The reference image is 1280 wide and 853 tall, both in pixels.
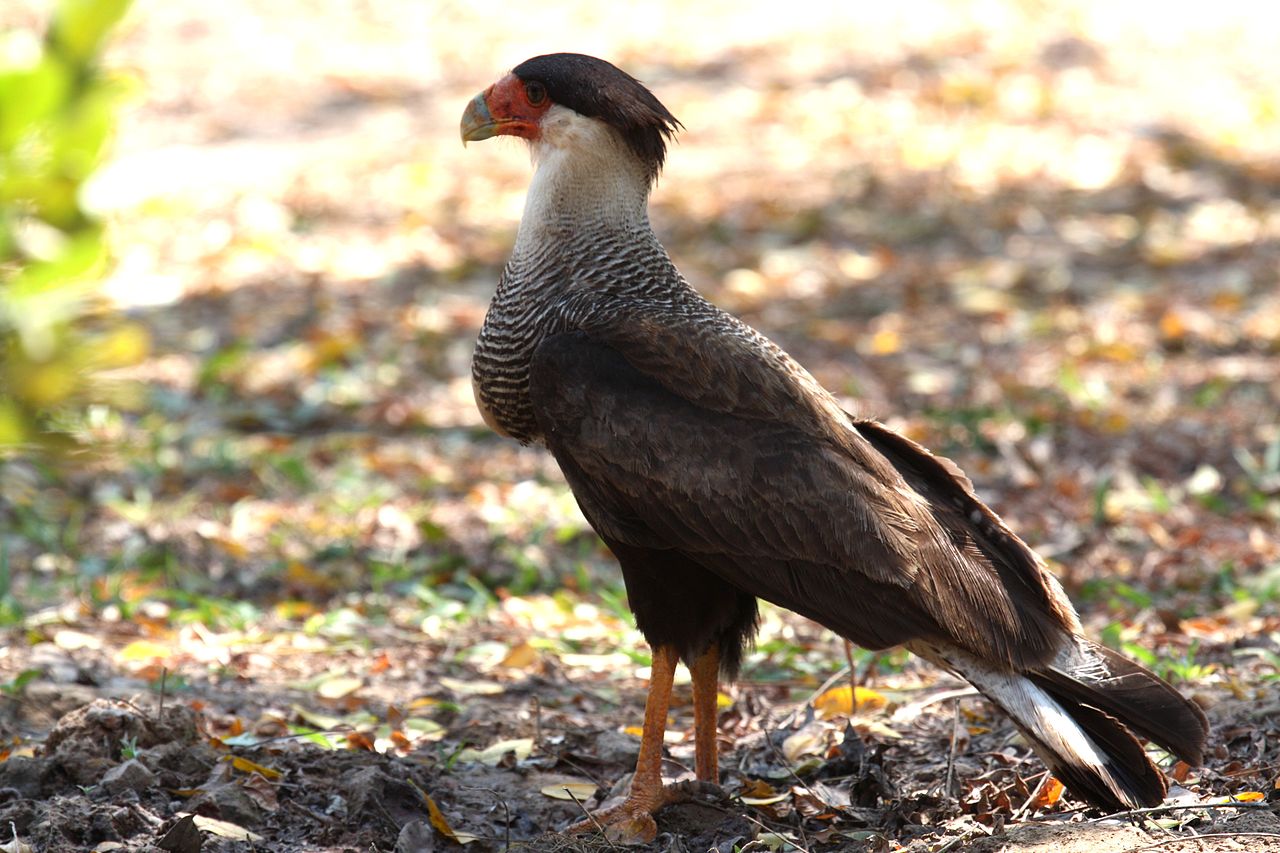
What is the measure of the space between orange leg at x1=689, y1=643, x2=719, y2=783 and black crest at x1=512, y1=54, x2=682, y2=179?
151 cm

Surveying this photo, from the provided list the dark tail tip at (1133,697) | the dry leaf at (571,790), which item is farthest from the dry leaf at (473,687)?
the dark tail tip at (1133,697)

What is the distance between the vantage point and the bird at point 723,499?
368 cm

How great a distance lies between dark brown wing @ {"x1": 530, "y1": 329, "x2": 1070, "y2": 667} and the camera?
369 cm

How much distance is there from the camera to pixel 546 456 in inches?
301

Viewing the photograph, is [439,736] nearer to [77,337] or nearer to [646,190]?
[646,190]

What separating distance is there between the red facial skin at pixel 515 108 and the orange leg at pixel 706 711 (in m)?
1.66

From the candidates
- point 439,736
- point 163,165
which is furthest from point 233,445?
point 163,165

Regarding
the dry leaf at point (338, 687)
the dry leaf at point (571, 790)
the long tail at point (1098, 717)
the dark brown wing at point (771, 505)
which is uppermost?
the dark brown wing at point (771, 505)

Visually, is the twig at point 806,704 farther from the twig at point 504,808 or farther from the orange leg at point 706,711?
the twig at point 504,808

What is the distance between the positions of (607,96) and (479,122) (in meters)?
0.47

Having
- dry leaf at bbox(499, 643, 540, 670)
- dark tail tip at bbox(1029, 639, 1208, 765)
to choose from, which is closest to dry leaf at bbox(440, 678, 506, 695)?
dry leaf at bbox(499, 643, 540, 670)

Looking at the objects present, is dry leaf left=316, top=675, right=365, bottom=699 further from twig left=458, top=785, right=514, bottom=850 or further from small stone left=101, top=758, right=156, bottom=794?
small stone left=101, top=758, right=156, bottom=794

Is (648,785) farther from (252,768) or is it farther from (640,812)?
(252,768)

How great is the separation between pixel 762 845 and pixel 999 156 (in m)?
9.52
